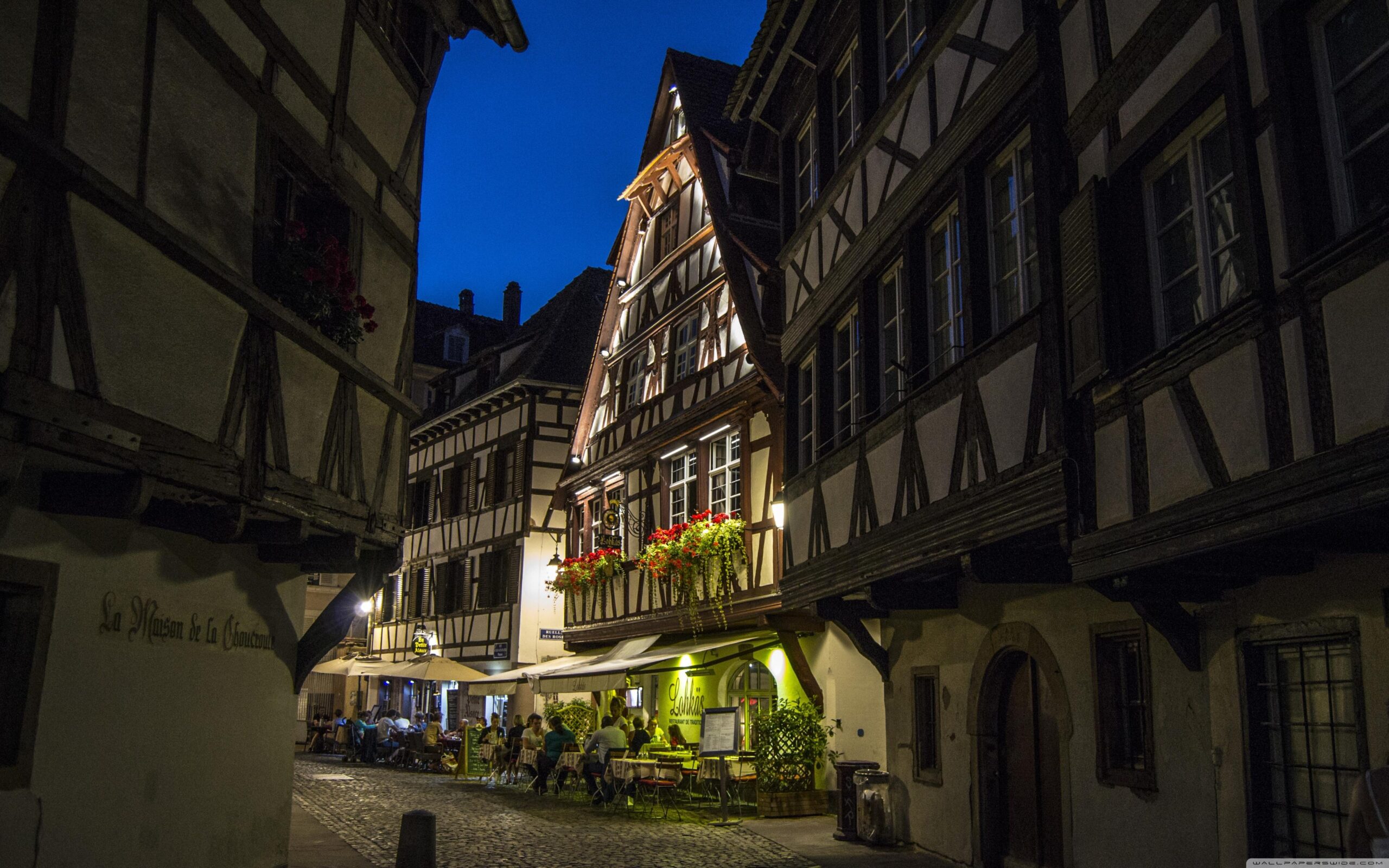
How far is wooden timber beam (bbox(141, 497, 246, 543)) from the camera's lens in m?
7.18

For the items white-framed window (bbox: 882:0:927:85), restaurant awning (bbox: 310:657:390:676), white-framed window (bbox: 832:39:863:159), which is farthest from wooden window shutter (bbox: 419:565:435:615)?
white-framed window (bbox: 882:0:927:85)

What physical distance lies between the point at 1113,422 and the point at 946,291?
3.26 m

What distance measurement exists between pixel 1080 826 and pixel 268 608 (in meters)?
6.34

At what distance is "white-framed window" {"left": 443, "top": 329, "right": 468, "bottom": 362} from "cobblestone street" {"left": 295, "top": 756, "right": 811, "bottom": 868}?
23151 mm

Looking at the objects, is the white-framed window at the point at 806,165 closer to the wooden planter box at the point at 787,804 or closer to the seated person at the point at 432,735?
the wooden planter box at the point at 787,804

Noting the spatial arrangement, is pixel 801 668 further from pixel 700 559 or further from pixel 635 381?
pixel 635 381

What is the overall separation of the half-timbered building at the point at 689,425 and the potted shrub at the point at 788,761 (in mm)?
802

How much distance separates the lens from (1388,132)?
483 centimetres

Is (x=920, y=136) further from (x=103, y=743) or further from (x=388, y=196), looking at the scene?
(x=103, y=743)

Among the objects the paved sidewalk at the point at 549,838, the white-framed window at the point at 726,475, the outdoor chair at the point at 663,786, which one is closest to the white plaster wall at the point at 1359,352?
the paved sidewalk at the point at 549,838

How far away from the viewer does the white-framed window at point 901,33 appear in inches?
411

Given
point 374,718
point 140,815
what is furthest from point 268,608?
point 374,718

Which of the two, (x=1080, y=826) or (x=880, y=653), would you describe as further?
(x=880, y=653)

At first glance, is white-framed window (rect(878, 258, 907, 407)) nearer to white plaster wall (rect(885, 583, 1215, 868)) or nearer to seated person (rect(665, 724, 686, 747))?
white plaster wall (rect(885, 583, 1215, 868))
